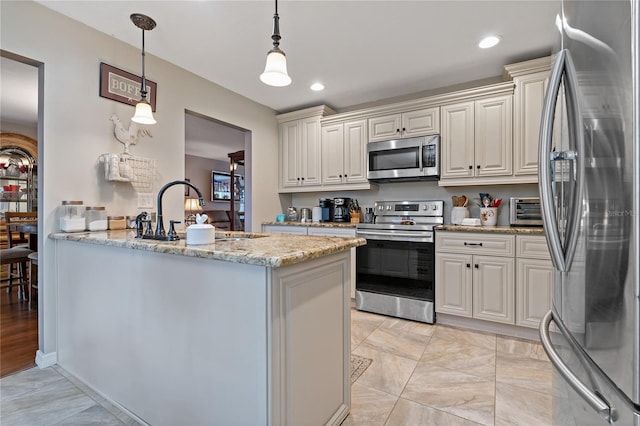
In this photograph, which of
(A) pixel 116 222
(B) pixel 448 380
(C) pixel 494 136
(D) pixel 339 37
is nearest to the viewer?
(B) pixel 448 380

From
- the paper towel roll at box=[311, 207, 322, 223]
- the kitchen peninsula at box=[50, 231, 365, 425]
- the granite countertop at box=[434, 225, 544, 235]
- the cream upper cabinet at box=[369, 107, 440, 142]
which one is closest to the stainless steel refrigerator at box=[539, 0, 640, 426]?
the kitchen peninsula at box=[50, 231, 365, 425]

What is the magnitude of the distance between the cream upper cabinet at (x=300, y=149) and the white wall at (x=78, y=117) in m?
1.47

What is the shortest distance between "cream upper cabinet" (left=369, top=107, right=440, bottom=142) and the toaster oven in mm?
1031

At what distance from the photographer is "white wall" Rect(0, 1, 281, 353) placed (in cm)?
203

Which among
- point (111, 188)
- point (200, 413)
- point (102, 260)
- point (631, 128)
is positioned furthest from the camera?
point (111, 188)

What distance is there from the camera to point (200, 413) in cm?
130

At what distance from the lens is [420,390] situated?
1.84m

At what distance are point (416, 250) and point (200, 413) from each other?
226 cm

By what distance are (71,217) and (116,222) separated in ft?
0.94

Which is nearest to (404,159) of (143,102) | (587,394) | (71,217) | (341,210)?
(341,210)

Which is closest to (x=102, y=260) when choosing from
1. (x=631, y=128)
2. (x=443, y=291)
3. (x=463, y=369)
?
(x=631, y=128)

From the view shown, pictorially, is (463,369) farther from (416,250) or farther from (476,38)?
(476,38)

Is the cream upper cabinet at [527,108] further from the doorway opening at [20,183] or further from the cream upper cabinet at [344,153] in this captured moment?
the doorway opening at [20,183]

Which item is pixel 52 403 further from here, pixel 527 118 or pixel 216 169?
pixel 216 169
